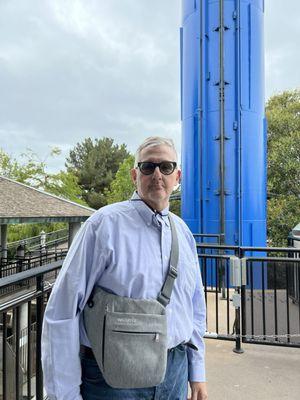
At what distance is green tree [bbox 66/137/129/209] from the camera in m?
36.7

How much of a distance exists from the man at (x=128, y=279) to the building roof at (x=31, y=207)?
978cm

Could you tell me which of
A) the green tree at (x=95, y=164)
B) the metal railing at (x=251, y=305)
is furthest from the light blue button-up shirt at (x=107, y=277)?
the green tree at (x=95, y=164)

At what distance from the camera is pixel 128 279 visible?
126 cm

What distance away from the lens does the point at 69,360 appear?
121 cm

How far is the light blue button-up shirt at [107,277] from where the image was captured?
121 centimetres

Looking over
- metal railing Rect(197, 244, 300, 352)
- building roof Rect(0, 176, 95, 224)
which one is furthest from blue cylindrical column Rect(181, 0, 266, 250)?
building roof Rect(0, 176, 95, 224)

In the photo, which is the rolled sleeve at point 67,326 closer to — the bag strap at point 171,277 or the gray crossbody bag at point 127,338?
the gray crossbody bag at point 127,338

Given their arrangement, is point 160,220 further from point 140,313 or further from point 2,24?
point 2,24

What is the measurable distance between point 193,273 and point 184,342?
0.31m

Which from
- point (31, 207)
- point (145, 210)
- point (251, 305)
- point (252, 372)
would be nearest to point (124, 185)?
point (31, 207)

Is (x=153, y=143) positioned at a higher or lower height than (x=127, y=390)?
higher

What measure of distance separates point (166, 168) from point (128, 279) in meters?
0.52

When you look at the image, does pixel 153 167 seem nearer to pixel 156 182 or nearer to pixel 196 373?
pixel 156 182

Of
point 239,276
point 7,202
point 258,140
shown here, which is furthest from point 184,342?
point 7,202
